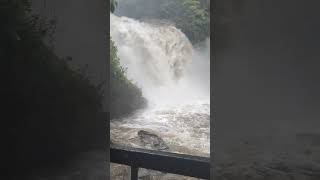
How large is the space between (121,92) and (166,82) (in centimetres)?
171

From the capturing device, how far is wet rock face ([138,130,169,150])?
6213 millimetres

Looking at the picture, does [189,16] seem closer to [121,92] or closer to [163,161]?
[121,92]

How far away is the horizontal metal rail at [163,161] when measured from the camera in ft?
8.45

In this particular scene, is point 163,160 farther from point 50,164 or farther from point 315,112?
point 315,112

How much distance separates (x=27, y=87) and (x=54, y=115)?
0.28m

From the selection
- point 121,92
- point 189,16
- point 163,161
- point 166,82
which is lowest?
point 163,161

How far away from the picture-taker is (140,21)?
8.48 metres

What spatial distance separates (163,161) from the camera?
273 cm

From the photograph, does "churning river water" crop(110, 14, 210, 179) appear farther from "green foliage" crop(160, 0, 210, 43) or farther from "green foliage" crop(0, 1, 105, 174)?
"green foliage" crop(0, 1, 105, 174)

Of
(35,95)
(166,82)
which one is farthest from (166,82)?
(35,95)

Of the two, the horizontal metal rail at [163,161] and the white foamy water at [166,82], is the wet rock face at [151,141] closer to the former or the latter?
the white foamy water at [166,82]

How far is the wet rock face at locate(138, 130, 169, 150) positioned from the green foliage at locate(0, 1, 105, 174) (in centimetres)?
360

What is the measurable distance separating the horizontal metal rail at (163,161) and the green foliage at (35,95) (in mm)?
383

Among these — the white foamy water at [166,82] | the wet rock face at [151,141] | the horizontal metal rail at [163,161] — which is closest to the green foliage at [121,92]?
the white foamy water at [166,82]
